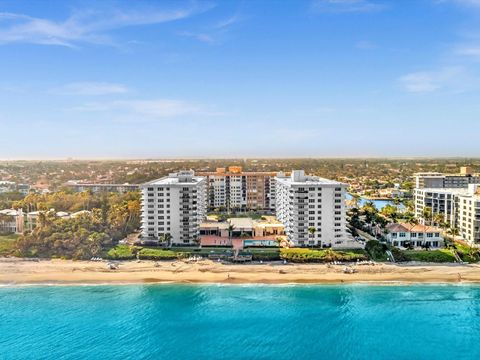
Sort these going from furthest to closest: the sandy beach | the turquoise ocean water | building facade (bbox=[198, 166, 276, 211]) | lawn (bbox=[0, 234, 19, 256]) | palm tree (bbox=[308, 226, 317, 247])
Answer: building facade (bbox=[198, 166, 276, 211]), lawn (bbox=[0, 234, 19, 256]), palm tree (bbox=[308, 226, 317, 247]), the sandy beach, the turquoise ocean water

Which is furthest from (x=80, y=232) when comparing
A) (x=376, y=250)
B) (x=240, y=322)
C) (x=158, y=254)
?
(x=376, y=250)

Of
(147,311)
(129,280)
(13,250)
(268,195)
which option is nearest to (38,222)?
(13,250)

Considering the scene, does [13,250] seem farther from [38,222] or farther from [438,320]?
[438,320]

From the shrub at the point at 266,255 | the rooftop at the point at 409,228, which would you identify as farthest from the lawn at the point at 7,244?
the rooftop at the point at 409,228

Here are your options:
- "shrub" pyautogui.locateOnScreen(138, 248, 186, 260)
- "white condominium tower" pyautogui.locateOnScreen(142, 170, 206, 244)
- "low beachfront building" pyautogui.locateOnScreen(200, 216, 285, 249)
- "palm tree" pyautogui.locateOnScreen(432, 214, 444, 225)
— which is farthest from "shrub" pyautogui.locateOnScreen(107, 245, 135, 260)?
"palm tree" pyautogui.locateOnScreen(432, 214, 444, 225)

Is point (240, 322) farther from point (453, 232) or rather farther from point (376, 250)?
point (453, 232)

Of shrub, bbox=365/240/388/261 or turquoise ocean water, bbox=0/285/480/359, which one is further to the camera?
shrub, bbox=365/240/388/261

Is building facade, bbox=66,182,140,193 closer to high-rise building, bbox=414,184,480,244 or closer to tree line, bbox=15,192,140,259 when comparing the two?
tree line, bbox=15,192,140,259

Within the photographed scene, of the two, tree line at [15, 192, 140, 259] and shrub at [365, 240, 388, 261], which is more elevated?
tree line at [15, 192, 140, 259]
